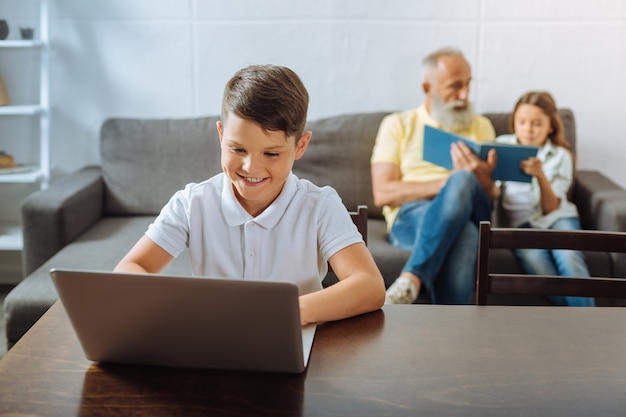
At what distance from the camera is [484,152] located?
2877 mm

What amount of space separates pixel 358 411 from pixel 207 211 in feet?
2.06

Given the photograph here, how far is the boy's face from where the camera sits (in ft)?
4.63

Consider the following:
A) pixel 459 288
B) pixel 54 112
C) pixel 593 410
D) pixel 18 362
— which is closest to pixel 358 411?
pixel 593 410

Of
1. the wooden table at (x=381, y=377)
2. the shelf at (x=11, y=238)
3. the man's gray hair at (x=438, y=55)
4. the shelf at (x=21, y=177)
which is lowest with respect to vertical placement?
the shelf at (x=11, y=238)

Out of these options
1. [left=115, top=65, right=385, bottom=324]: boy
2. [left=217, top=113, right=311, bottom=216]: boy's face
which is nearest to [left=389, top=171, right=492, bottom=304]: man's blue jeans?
[left=115, top=65, right=385, bottom=324]: boy

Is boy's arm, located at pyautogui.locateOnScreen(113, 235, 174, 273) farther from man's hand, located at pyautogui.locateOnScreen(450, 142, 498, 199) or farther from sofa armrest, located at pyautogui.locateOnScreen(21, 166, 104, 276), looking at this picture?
man's hand, located at pyautogui.locateOnScreen(450, 142, 498, 199)

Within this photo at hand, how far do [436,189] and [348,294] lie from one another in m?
1.70

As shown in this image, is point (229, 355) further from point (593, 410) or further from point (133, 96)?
point (133, 96)

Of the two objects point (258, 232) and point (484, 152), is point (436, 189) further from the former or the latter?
point (258, 232)

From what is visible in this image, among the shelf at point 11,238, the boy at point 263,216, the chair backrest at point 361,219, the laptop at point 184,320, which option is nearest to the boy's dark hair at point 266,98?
the boy at point 263,216

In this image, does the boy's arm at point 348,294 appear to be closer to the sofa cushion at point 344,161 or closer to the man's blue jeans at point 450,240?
the man's blue jeans at point 450,240

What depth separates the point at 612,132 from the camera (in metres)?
3.54

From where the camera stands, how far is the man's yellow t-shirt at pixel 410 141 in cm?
311

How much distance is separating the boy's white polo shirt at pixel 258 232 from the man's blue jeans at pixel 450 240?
1.22 metres
